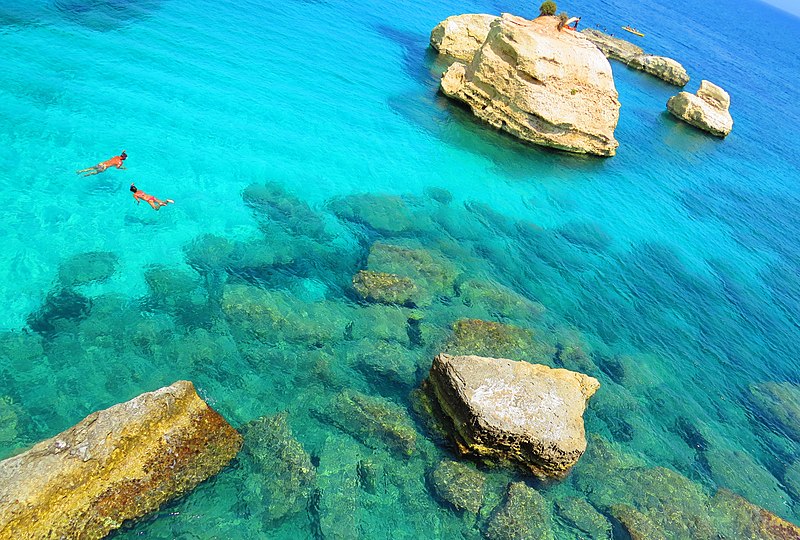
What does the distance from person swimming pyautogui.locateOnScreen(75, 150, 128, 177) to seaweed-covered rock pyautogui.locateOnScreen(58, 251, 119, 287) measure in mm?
5686

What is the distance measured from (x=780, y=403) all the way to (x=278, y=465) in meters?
20.5

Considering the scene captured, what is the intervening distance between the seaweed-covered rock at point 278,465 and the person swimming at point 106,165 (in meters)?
15.7

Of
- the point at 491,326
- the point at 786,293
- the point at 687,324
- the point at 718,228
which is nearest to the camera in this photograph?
the point at 491,326

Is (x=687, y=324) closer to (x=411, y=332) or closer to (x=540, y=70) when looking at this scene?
(x=411, y=332)

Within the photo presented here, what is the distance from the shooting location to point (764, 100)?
211 ft

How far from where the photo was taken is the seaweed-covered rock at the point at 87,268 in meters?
18.9

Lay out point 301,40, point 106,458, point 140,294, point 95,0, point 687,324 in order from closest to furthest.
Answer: point 106,458 < point 140,294 < point 687,324 < point 95,0 < point 301,40

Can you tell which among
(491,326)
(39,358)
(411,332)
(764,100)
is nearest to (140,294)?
(39,358)

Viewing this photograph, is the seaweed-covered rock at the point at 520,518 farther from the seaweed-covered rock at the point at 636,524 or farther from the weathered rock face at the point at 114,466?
the weathered rock face at the point at 114,466

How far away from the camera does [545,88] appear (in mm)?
35062

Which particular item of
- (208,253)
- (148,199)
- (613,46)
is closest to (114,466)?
(208,253)

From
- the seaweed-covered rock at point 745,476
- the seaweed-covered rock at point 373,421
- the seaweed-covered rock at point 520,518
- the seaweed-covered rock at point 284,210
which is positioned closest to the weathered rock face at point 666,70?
the seaweed-covered rock at point 284,210

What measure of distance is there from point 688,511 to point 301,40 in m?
42.0

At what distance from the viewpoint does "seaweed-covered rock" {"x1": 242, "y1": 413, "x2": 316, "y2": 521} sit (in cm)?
1379
